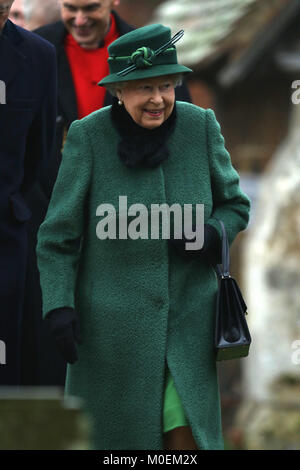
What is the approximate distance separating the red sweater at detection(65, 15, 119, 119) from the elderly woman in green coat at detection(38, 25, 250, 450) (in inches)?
44.7

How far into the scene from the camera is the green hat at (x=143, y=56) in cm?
499

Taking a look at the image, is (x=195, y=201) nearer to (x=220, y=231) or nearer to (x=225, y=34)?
(x=220, y=231)

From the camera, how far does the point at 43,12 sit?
7301mm

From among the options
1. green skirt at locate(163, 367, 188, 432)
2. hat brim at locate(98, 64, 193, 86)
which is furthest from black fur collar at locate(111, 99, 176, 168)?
green skirt at locate(163, 367, 188, 432)

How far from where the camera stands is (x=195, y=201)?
202 inches

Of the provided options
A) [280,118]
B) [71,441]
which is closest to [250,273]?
[280,118]

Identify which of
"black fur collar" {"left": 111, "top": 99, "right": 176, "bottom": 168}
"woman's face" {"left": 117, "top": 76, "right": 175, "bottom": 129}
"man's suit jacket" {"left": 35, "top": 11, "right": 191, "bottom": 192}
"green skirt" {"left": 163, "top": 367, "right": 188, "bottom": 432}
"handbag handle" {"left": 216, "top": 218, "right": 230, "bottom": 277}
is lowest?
"green skirt" {"left": 163, "top": 367, "right": 188, "bottom": 432}

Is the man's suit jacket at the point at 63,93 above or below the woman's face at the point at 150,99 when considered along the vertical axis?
above

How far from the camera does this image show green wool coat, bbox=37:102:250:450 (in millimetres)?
5082

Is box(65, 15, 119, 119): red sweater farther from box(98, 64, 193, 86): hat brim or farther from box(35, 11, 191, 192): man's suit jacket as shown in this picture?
box(98, 64, 193, 86): hat brim

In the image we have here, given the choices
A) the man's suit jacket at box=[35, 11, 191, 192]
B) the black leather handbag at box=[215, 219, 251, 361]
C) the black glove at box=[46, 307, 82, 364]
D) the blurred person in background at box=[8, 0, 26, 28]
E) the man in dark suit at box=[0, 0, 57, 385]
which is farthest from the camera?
the blurred person in background at box=[8, 0, 26, 28]

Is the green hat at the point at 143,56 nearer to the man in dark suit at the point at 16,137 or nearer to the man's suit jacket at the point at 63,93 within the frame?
the man in dark suit at the point at 16,137

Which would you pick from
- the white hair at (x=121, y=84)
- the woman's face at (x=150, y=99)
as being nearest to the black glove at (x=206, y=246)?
the woman's face at (x=150, y=99)

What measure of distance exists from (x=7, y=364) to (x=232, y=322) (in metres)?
0.90
